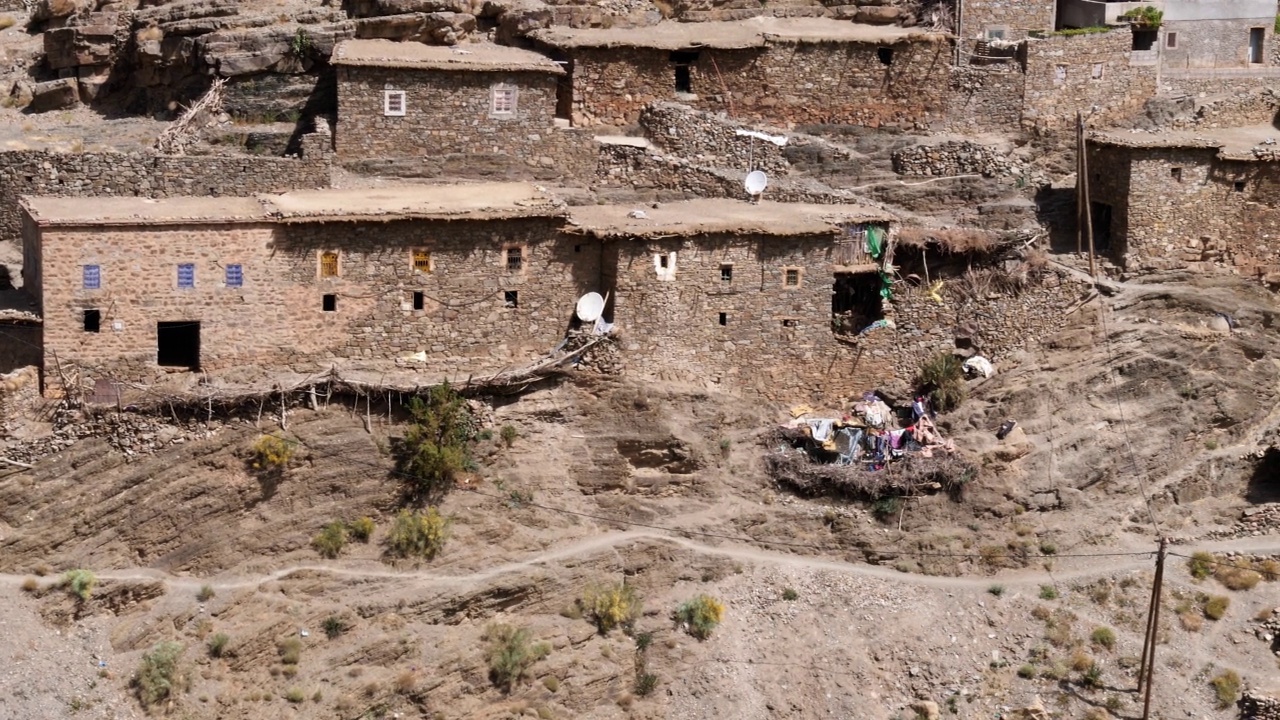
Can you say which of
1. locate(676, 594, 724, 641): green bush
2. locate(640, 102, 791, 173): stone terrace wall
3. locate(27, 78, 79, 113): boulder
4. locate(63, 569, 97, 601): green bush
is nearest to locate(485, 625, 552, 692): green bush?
locate(676, 594, 724, 641): green bush

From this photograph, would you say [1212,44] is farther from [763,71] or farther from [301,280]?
[301,280]

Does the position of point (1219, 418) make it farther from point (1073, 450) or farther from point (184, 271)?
point (184, 271)

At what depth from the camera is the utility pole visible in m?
43.1

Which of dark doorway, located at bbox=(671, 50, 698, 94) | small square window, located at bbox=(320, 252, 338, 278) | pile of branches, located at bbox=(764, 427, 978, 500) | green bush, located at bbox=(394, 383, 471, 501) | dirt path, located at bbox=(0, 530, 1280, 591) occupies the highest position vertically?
dark doorway, located at bbox=(671, 50, 698, 94)

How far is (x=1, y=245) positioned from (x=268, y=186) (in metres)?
5.52

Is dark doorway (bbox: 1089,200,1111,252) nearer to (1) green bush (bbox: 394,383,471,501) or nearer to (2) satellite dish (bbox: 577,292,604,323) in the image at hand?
(2) satellite dish (bbox: 577,292,604,323)

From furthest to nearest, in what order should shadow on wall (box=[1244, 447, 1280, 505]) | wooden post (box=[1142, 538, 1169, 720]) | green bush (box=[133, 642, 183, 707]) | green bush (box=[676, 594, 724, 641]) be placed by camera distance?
shadow on wall (box=[1244, 447, 1280, 505]) < green bush (box=[676, 594, 724, 641]) < wooden post (box=[1142, 538, 1169, 720]) < green bush (box=[133, 642, 183, 707])

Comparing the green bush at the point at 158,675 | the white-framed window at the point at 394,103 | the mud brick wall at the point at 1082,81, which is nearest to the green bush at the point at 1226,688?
the mud brick wall at the point at 1082,81

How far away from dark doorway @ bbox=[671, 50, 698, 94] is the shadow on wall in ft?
47.7

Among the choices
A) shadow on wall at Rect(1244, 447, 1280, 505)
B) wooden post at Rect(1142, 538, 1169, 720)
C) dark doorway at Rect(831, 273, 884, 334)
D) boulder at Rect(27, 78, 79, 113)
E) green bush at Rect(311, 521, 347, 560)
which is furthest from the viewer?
boulder at Rect(27, 78, 79, 113)

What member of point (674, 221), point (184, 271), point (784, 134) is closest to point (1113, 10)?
point (784, 134)

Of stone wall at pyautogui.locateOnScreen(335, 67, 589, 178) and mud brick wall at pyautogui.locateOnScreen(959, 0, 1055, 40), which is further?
mud brick wall at pyautogui.locateOnScreen(959, 0, 1055, 40)

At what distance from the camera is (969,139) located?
51031mm

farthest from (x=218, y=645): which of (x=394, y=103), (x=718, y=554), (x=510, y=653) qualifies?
(x=394, y=103)
